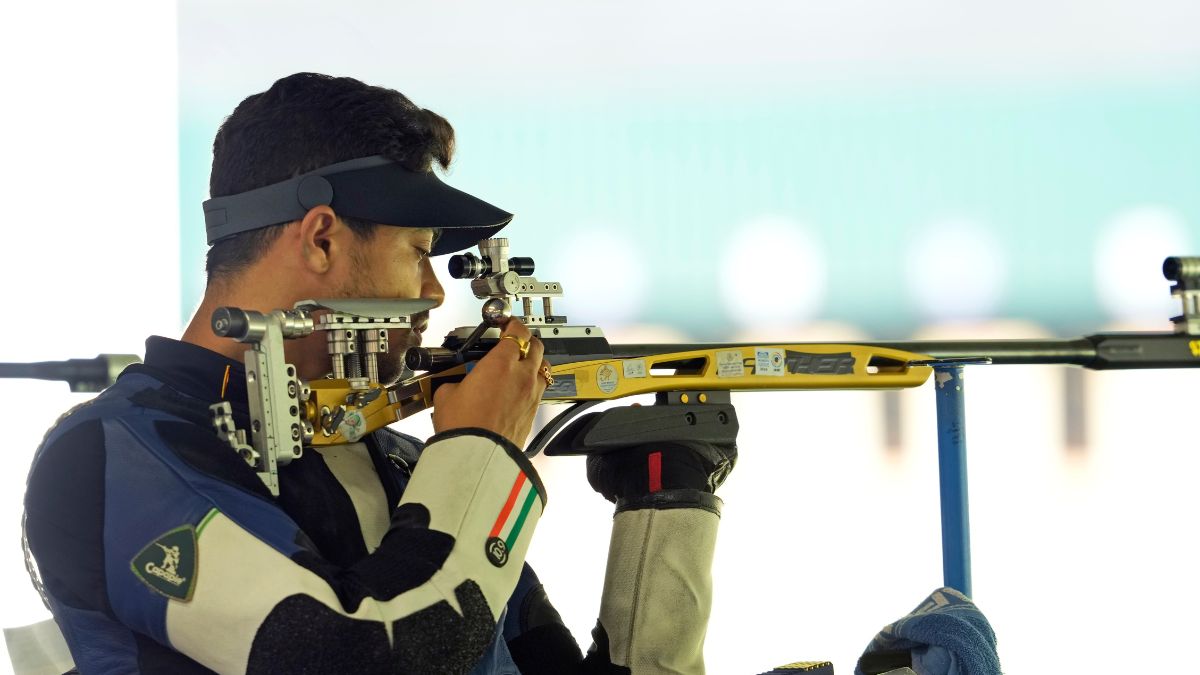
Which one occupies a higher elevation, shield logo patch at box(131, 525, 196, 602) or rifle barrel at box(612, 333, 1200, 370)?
rifle barrel at box(612, 333, 1200, 370)

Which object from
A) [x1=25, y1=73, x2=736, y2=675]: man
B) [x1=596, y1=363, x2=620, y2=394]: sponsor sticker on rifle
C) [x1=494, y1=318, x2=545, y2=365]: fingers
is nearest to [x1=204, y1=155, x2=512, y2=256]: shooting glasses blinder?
[x1=25, y1=73, x2=736, y2=675]: man

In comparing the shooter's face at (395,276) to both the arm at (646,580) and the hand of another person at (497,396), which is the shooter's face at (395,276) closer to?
the hand of another person at (497,396)

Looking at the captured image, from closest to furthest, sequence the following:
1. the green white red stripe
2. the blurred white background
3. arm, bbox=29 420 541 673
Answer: arm, bbox=29 420 541 673 < the green white red stripe < the blurred white background

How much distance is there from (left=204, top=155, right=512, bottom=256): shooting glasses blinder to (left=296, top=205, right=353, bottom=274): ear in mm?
11

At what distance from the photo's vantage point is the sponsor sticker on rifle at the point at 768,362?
5.80 ft

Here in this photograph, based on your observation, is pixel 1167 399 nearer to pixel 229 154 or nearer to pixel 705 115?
pixel 705 115

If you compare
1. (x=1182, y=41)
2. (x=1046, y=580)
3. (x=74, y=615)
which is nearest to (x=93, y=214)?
(x=74, y=615)

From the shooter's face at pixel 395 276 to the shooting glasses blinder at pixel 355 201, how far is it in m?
0.04

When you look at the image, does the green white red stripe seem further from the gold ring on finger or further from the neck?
the neck

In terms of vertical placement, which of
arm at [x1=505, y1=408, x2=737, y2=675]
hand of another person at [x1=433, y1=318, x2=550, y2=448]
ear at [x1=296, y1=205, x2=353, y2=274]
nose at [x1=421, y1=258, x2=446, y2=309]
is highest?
ear at [x1=296, y1=205, x2=353, y2=274]

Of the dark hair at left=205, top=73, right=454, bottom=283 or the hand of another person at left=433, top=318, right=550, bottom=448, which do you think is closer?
the hand of another person at left=433, top=318, right=550, bottom=448

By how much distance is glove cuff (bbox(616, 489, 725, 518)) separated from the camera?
1.64 metres

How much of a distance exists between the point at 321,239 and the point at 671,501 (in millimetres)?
551

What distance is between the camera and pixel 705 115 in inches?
125
